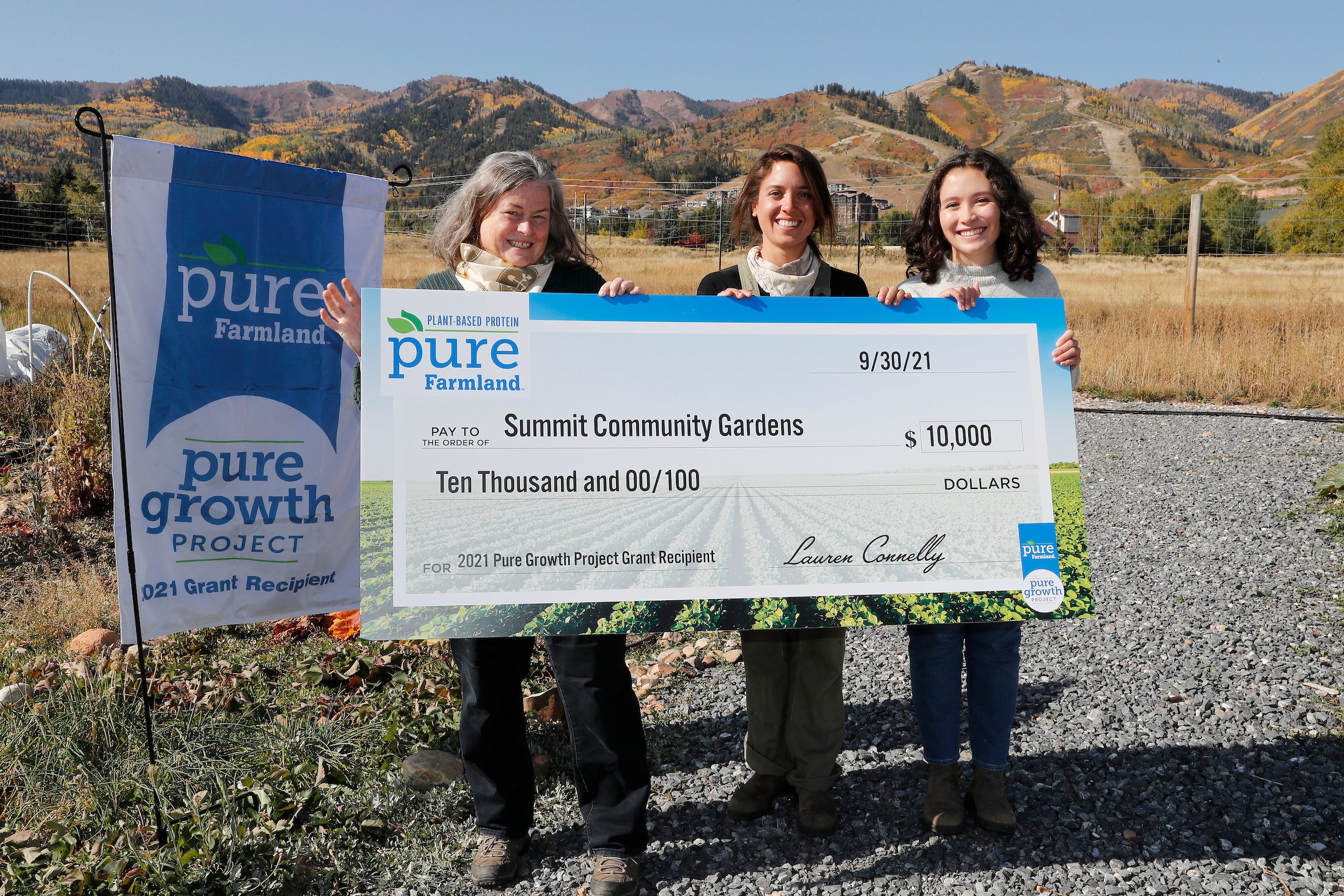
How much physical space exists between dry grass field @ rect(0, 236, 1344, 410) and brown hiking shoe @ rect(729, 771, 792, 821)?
4.50 metres

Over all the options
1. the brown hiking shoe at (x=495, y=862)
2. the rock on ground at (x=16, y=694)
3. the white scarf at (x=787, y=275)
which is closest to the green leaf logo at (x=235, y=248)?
the white scarf at (x=787, y=275)

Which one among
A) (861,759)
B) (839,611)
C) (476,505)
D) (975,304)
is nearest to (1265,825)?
(861,759)

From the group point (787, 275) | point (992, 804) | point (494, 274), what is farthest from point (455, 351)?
point (992, 804)

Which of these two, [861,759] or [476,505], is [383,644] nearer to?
[476,505]

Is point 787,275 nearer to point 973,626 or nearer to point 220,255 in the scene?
point 973,626

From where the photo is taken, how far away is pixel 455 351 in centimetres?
261

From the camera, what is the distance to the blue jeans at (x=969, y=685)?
2842 millimetres

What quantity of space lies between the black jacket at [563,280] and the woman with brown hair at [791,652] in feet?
1.32

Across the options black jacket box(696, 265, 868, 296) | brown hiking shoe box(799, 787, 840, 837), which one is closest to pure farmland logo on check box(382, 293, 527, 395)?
black jacket box(696, 265, 868, 296)

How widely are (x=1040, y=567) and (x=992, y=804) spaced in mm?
871

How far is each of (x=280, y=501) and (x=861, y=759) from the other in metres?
2.57

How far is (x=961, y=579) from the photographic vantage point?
2717mm
